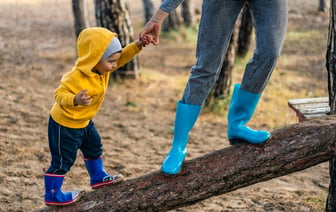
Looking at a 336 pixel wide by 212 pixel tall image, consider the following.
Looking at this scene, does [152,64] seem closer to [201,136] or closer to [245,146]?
[201,136]

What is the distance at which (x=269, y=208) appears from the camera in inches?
175

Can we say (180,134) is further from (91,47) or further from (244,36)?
(244,36)

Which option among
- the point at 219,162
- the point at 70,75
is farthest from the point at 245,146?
the point at 70,75

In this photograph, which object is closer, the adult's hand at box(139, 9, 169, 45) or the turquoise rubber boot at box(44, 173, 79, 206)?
the adult's hand at box(139, 9, 169, 45)

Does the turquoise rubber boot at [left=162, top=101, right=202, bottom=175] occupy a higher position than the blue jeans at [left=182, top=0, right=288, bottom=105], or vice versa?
the blue jeans at [left=182, top=0, right=288, bottom=105]

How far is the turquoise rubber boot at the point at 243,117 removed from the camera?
11.2 ft

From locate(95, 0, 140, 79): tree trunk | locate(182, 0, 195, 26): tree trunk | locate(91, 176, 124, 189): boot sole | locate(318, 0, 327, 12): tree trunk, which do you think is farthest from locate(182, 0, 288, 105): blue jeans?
locate(318, 0, 327, 12): tree trunk

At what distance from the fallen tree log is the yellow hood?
0.84 meters

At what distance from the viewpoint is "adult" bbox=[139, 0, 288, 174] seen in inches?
124

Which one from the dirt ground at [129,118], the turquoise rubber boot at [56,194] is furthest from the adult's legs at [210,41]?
the dirt ground at [129,118]

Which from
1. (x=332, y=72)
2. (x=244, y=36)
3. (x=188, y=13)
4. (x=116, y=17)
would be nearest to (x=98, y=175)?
(x=332, y=72)

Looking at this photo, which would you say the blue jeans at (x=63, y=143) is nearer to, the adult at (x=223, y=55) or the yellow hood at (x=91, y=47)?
the yellow hood at (x=91, y=47)

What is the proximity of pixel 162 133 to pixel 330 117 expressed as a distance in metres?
3.43

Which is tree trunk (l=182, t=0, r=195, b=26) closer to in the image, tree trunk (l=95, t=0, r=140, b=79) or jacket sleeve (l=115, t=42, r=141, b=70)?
tree trunk (l=95, t=0, r=140, b=79)
